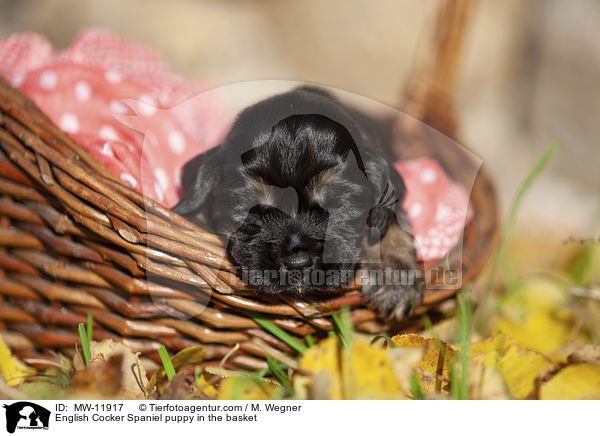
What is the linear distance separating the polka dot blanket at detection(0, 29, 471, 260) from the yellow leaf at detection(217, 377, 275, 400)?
1.49ft

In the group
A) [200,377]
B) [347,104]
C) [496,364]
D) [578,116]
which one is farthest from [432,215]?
[578,116]

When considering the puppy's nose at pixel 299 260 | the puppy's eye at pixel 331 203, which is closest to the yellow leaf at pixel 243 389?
the puppy's nose at pixel 299 260

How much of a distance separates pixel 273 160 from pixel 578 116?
1.61m

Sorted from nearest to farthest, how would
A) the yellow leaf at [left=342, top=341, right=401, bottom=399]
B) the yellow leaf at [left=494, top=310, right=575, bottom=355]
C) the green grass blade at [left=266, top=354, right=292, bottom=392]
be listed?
1. the yellow leaf at [left=342, top=341, right=401, bottom=399]
2. the green grass blade at [left=266, top=354, right=292, bottom=392]
3. the yellow leaf at [left=494, top=310, right=575, bottom=355]

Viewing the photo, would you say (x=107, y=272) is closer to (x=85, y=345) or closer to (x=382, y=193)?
(x=85, y=345)

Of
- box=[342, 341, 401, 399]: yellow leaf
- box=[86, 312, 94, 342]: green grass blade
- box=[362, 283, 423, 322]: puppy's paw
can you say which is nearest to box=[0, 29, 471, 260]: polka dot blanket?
box=[362, 283, 423, 322]: puppy's paw

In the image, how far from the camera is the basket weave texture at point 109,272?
92 centimetres

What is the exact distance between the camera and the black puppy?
0.99m

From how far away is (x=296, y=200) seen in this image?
3.26 feet

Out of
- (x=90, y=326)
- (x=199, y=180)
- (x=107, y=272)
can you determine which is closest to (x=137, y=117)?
(x=199, y=180)

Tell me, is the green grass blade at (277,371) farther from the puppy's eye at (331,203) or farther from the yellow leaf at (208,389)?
the puppy's eye at (331,203)
